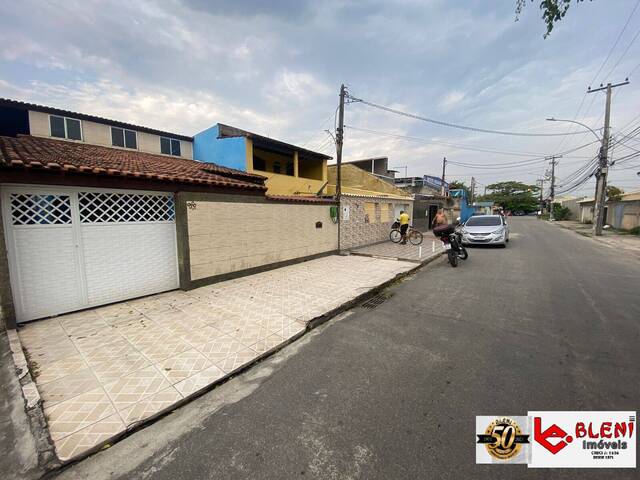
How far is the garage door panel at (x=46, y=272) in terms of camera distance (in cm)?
438

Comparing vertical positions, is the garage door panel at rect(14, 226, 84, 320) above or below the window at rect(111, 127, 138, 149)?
below

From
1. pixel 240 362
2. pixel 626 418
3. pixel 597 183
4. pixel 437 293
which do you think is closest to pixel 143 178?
pixel 240 362

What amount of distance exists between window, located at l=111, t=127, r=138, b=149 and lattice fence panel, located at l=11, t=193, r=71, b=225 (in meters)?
11.1

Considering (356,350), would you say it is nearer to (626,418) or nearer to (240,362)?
(240,362)

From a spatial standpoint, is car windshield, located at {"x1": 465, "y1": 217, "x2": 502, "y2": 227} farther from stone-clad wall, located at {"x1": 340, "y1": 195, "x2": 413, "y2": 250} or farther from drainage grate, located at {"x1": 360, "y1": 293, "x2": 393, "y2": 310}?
drainage grate, located at {"x1": 360, "y1": 293, "x2": 393, "y2": 310}

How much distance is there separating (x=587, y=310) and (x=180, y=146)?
60.1 feet

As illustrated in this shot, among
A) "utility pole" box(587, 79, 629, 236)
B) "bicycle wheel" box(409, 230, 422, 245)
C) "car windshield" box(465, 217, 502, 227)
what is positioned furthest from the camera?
"utility pole" box(587, 79, 629, 236)

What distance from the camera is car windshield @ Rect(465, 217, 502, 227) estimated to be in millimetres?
12907

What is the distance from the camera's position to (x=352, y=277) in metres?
7.32

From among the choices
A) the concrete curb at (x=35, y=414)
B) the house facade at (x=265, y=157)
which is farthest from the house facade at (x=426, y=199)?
the concrete curb at (x=35, y=414)

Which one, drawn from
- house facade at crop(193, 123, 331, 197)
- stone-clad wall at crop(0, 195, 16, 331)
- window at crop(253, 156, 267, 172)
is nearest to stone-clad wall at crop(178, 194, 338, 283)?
stone-clad wall at crop(0, 195, 16, 331)

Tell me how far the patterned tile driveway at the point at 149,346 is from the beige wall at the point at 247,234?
2.56 feet

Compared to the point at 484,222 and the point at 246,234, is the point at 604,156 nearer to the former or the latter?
the point at 484,222

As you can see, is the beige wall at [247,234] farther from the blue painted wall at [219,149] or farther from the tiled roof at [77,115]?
the tiled roof at [77,115]
